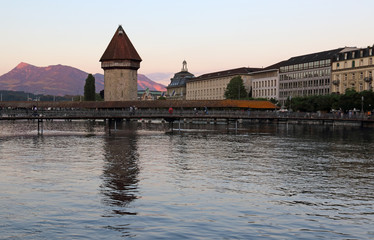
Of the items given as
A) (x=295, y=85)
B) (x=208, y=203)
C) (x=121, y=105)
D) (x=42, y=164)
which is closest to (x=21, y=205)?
(x=208, y=203)

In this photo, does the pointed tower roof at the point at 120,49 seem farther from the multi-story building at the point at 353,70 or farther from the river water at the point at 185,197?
the river water at the point at 185,197

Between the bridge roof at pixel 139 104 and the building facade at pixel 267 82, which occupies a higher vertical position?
the building facade at pixel 267 82

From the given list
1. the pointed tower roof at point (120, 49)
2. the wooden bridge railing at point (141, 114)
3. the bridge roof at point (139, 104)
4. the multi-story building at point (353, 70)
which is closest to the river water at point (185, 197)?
the wooden bridge railing at point (141, 114)

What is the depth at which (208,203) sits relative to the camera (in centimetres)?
2017

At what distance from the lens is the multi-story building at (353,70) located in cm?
11044

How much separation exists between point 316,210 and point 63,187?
11.2 meters

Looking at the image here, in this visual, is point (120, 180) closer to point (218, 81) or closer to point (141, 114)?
point (141, 114)

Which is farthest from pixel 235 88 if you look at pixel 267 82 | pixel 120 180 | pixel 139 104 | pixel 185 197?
pixel 185 197

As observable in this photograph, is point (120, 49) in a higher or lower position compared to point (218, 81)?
higher

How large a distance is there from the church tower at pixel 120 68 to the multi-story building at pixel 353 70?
46.4 m

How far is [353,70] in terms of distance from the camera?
114938 millimetres

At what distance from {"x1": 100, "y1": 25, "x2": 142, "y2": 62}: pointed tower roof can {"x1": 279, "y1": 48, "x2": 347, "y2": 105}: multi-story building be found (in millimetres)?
39846

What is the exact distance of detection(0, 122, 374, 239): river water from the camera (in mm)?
16188

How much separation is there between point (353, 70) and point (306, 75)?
21.9 meters
